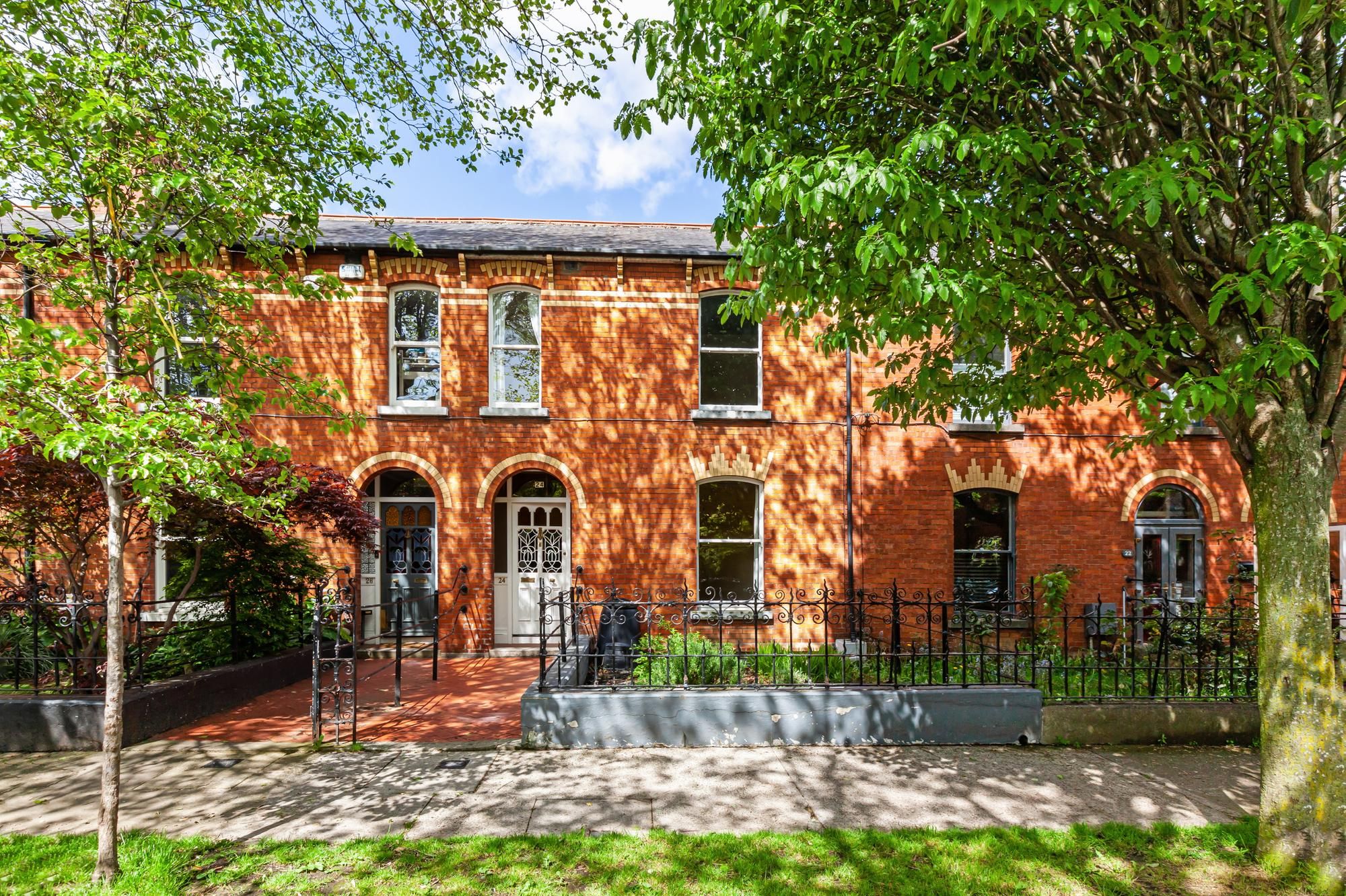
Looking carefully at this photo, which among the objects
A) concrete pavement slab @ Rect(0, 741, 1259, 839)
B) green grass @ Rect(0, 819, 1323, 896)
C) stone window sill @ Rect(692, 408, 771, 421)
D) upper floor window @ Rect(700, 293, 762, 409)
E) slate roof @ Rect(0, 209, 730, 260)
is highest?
slate roof @ Rect(0, 209, 730, 260)

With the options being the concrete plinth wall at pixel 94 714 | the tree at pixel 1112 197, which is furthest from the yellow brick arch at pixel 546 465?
A: the tree at pixel 1112 197

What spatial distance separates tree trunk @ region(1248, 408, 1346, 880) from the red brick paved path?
5.89 m

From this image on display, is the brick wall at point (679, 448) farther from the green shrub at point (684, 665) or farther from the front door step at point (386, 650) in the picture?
the green shrub at point (684, 665)

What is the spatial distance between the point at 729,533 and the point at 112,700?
25.9ft

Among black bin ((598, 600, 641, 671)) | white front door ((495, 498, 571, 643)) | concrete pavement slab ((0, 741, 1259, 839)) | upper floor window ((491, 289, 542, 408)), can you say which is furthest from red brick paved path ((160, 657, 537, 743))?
upper floor window ((491, 289, 542, 408))

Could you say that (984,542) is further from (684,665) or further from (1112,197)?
(1112,197)

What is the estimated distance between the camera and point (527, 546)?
1014 centimetres

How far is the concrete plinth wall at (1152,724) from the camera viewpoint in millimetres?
5629

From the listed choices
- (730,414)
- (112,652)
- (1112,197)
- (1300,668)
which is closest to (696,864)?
(112,652)

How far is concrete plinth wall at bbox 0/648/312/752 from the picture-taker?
557 cm

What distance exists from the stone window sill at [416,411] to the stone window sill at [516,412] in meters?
0.56

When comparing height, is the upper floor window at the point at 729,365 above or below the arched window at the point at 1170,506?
above

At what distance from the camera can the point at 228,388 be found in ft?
14.0

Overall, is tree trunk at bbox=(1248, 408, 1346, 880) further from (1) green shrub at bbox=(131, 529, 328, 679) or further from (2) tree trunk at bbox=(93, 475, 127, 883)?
(1) green shrub at bbox=(131, 529, 328, 679)
